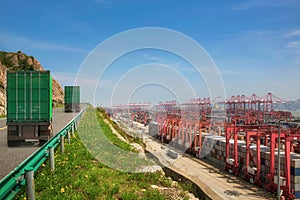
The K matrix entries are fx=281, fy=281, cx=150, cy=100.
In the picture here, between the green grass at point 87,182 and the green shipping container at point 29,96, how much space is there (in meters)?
3.44

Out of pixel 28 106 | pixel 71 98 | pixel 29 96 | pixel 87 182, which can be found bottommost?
pixel 87 182

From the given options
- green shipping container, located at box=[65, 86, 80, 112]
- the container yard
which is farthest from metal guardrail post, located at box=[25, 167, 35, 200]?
green shipping container, located at box=[65, 86, 80, 112]

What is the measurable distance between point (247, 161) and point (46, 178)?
26408 millimetres

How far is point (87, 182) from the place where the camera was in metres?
6.85

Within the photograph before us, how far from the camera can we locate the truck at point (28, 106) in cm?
1162

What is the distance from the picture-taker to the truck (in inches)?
457

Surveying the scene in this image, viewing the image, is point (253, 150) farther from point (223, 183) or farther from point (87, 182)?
point (87, 182)

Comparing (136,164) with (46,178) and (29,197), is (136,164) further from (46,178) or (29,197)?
(29,197)

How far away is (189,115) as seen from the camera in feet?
238

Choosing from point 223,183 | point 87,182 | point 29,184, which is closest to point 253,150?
point 223,183

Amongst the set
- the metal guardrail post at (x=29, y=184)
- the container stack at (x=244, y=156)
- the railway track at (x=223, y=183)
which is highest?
the metal guardrail post at (x=29, y=184)

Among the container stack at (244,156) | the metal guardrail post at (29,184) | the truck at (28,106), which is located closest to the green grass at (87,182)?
the metal guardrail post at (29,184)

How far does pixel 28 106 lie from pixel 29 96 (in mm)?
427

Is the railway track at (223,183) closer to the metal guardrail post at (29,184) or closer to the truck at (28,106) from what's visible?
the truck at (28,106)
